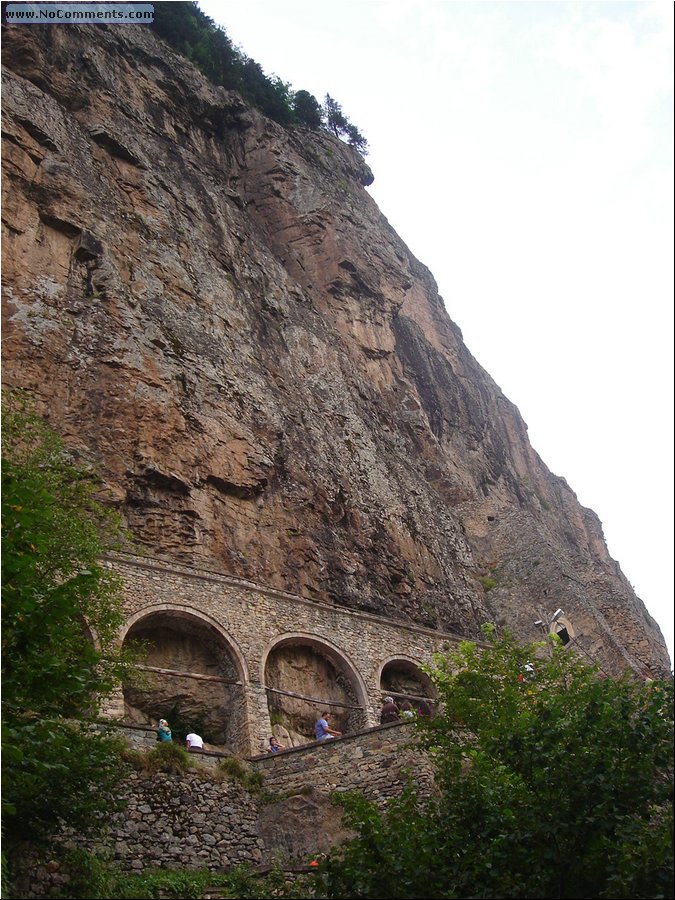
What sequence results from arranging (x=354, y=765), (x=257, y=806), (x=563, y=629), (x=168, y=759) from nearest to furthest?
(x=168, y=759) < (x=257, y=806) < (x=354, y=765) < (x=563, y=629)

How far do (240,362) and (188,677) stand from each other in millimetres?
11947

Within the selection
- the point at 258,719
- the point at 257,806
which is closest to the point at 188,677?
the point at 258,719

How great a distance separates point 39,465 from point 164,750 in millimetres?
6899

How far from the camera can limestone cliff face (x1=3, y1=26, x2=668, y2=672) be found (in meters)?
23.7

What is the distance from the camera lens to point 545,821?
10.9 meters

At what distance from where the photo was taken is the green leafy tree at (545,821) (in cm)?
1017

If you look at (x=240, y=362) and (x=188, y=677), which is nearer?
(x=188, y=677)

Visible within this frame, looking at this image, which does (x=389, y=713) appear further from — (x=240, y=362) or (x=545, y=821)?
(x=240, y=362)

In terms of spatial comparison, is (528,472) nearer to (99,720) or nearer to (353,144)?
(353,144)

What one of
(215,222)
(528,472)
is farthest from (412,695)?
(528,472)

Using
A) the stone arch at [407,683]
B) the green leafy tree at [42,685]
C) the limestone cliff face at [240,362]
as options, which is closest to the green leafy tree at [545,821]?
the green leafy tree at [42,685]

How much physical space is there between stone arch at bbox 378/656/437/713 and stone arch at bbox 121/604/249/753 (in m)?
5.49

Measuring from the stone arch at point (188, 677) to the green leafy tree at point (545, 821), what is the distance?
307 inches

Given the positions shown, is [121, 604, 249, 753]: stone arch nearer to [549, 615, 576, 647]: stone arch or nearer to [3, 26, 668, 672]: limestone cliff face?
[3, 26, 668, 672]: limestone cliff face
